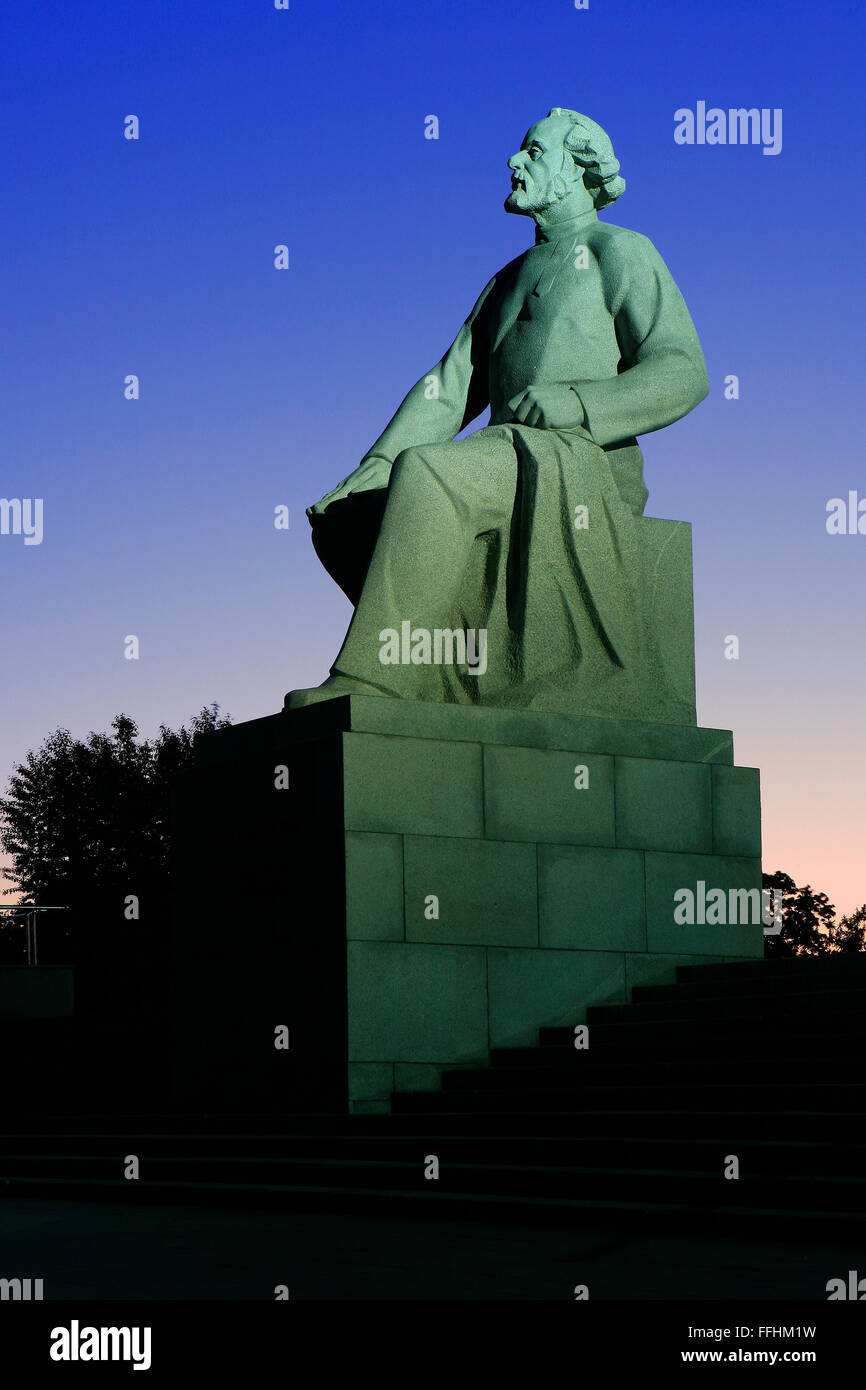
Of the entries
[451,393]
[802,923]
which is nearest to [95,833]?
[802,923]

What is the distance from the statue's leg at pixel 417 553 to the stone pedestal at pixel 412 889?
50 centimetres

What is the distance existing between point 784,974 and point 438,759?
Answer: 7.79ft

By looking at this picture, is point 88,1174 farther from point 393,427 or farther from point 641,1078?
point 393,427

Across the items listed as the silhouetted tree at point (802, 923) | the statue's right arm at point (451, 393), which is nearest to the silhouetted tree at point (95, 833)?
the silhouetted tree at point (802, 923)

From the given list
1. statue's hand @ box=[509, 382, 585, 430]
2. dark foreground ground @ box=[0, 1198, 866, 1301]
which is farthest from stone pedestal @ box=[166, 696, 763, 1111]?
dark foreground ground @ box=[0, 1198, 866, 1301]

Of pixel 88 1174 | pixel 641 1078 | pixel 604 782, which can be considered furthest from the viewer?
pixel 604 782

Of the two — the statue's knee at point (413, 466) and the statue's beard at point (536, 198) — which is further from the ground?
the statue's beard at point (536, 198)

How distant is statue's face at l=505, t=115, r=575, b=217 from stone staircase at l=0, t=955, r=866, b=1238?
5409 millimetres

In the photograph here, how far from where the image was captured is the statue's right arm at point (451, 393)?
13.3 meters

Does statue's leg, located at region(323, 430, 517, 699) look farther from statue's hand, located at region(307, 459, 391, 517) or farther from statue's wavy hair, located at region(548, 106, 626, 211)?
statue's wavy hair, located at region(548, 106, 626, 211)

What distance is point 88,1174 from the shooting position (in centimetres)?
1011

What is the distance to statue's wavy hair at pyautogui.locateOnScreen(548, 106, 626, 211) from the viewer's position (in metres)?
13.1

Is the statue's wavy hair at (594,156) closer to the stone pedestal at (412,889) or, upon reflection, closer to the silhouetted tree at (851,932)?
the stone pedestal at (412,889)
